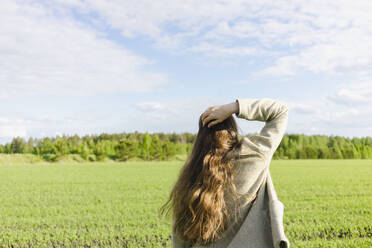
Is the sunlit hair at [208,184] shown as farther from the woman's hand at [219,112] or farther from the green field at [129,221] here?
the green field at [129,221]

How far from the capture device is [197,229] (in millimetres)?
2189

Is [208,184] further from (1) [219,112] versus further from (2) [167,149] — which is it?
(2) [167,149]

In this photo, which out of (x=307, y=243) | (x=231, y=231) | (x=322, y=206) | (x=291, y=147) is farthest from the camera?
(x=291, y=147)

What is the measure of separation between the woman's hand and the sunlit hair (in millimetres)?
66

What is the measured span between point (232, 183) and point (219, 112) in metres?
0.46

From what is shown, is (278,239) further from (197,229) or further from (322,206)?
(322,206)

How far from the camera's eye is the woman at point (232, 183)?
6.87 ft

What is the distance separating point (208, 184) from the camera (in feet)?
7.06

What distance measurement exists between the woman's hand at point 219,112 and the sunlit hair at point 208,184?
66 millimetres

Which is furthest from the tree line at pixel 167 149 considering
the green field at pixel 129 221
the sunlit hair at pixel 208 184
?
the sunlit hair at pixel 208 184

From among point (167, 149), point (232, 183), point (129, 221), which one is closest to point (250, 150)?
point (232, 183)

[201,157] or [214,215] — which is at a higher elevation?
[201,157]

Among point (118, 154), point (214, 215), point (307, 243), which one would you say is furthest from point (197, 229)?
point (118, 154)

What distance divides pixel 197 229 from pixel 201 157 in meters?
0.47
